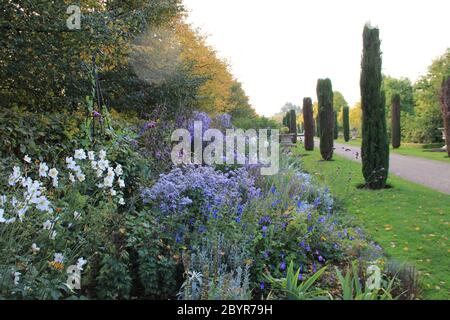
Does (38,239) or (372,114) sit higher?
(372,114)

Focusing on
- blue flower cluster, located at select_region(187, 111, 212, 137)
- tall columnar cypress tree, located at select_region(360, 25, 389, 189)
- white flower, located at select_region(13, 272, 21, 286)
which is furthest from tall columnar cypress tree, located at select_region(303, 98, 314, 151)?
white flower, located at select_region(13, 272, 21, 286)

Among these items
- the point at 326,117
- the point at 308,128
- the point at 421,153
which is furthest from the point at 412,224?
the point at 421,153

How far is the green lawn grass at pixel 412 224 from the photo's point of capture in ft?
12.6

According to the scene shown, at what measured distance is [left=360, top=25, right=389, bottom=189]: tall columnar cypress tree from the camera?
8.98 m

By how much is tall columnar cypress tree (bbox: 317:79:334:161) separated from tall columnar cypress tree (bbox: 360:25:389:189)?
5609mm

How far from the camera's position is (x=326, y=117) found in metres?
15.6

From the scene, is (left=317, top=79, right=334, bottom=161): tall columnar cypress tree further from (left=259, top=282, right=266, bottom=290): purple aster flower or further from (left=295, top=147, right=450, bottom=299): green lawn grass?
(left=259, top=282, right=266, bottom=290): purple aster flower

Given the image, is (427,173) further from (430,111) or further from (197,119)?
(430,111)

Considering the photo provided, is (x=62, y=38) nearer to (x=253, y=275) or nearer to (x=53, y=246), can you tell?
(x=53, y=246)

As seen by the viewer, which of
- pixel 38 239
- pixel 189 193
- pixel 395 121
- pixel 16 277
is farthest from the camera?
pixel 395 121

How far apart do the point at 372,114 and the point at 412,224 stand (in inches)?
165

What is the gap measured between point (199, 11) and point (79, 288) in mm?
16737
